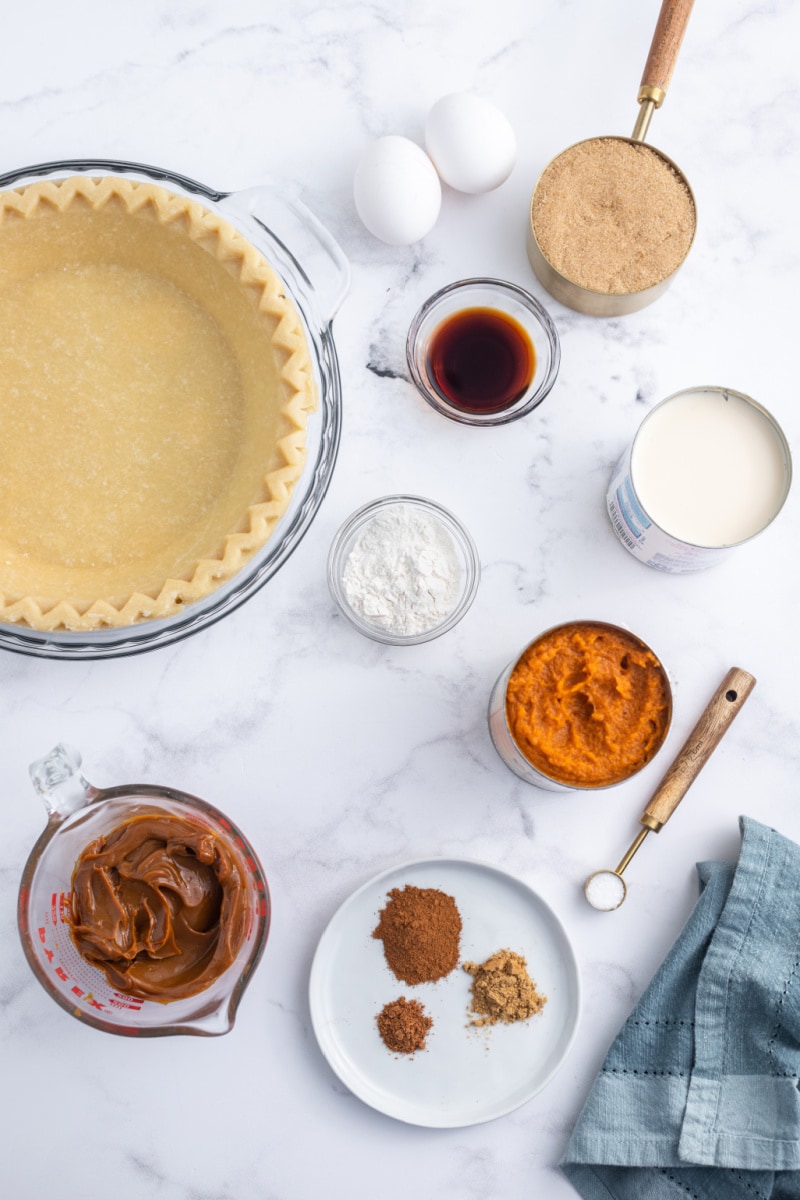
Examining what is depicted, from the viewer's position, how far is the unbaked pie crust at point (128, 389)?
1.59 metres

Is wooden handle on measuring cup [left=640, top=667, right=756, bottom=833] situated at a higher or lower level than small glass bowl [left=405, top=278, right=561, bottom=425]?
lower

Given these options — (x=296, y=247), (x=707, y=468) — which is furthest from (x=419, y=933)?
(x=296, y=247)

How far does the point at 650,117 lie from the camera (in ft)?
5.60

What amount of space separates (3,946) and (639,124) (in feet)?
6.55

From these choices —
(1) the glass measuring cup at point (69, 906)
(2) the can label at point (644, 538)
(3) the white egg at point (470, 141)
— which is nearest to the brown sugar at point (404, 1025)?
(1) the glass measuring cup at point (69, 906)

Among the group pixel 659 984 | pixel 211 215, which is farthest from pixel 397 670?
pixel 211 215

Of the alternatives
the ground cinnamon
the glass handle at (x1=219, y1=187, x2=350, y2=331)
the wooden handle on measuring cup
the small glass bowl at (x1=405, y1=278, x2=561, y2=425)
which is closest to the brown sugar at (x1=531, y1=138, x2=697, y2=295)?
the small glass bowl at (x1=405, y1=278, x2=561, y2=425)

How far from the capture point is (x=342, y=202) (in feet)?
5.96

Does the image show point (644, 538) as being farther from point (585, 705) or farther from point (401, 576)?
point (401, 576)

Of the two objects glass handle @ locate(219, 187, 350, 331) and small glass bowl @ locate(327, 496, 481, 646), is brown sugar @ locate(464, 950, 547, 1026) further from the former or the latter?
glass handle @ locate(219, 187, 350, 331)

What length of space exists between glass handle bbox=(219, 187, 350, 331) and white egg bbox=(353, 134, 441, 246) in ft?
0.32

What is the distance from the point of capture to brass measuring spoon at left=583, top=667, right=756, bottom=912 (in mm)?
1756

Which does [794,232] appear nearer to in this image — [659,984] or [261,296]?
[261,296]

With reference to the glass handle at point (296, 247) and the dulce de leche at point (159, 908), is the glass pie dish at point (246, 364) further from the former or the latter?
the dulce de leche at point (159, 908)
